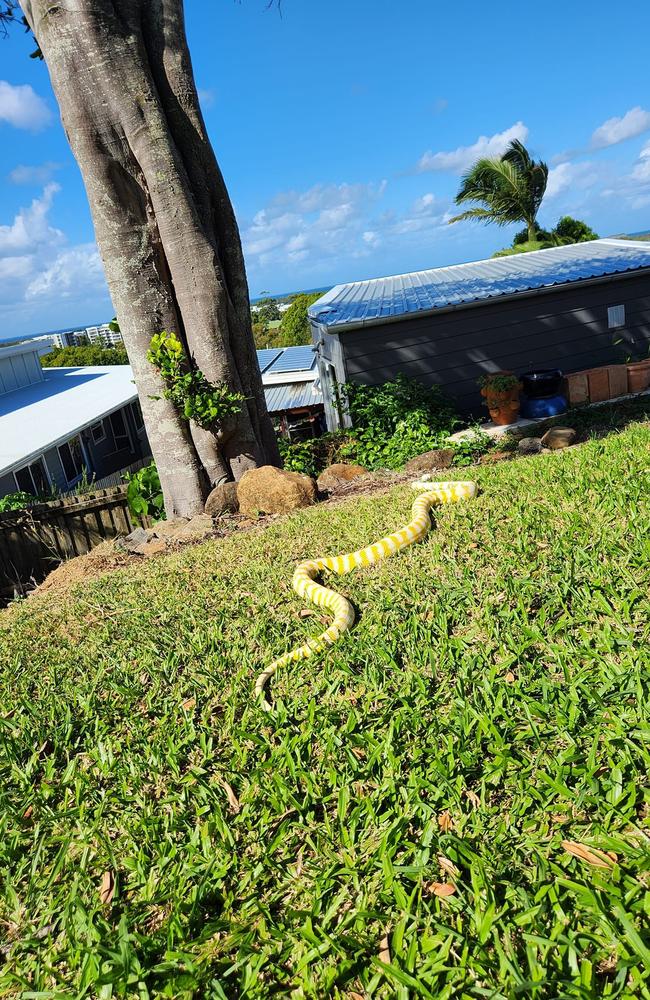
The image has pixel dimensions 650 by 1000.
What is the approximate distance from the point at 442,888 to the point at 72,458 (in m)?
17.8

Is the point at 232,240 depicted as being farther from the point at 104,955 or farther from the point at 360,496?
the point at 104,955

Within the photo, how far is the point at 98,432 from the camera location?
65.8ft

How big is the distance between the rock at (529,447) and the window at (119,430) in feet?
51.1

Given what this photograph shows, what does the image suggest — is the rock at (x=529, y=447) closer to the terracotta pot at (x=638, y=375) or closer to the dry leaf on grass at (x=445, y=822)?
the terracotta pot at (x=638, y=375)

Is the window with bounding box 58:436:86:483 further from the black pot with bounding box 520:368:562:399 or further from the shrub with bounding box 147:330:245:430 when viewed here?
the black pot with bounding box 520:368:562:399

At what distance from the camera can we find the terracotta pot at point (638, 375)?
12.0m

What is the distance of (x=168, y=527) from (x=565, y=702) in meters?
4.93

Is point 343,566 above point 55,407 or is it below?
below

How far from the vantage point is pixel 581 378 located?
38.9ft

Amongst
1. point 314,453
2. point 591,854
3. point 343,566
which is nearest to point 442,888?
point 591,854

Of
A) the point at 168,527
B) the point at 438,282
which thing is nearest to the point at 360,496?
the point at 168,527

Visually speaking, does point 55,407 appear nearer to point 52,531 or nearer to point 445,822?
point 52,531

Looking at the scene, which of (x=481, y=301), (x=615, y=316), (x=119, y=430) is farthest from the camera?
(x=119, y=430)

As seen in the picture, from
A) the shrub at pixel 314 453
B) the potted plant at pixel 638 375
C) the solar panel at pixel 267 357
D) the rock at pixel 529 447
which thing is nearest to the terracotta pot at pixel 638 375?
the potted plant at pixel 638 375
